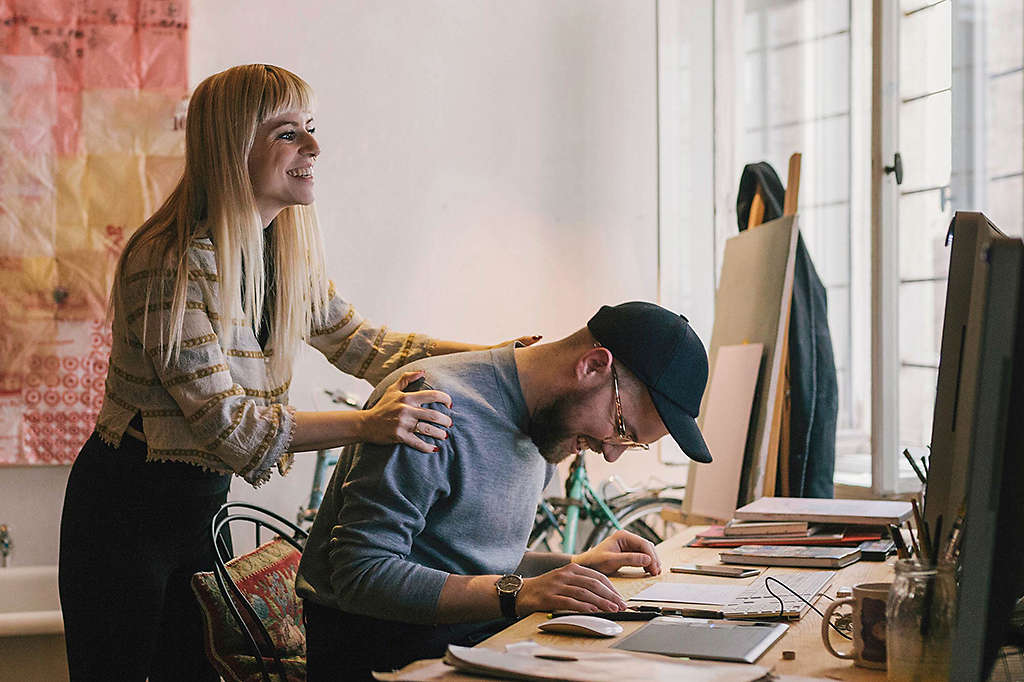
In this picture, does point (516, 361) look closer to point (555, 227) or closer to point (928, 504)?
point (928, 504)

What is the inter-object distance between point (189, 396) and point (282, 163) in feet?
1.70

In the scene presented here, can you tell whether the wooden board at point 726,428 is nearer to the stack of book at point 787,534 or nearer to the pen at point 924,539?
the stack of book at point 787,534

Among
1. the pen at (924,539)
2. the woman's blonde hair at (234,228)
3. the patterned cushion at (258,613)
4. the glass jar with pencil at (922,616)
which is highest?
the woman's blonde hair at (234,228)

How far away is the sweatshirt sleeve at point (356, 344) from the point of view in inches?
94.3

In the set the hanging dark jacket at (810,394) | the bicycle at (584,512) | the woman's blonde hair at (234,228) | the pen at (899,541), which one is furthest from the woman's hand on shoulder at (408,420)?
the bicycle at (584,512)

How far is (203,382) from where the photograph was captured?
1.97m

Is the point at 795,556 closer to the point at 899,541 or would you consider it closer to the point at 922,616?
the point at 899,541

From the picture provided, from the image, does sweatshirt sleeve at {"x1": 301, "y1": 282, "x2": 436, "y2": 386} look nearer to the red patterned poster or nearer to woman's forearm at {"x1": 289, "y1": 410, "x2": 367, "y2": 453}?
woman's forearm at {"x1": 289, "y1": 410, "x2": 367, "y2": 453}

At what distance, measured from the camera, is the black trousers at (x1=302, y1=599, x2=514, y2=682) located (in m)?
1.59

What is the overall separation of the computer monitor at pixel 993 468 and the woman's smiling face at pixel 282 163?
4.87ft

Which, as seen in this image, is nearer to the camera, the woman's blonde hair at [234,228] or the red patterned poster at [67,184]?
the woman's blonde hair at [234,228]

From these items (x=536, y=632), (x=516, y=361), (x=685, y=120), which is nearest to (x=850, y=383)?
(x=685, y=120)

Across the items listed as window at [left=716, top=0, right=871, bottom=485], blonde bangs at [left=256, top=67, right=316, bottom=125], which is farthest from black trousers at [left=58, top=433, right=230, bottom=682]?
window at [left=716, top=0, right=871, bottom=485]

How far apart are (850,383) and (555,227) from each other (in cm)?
132
